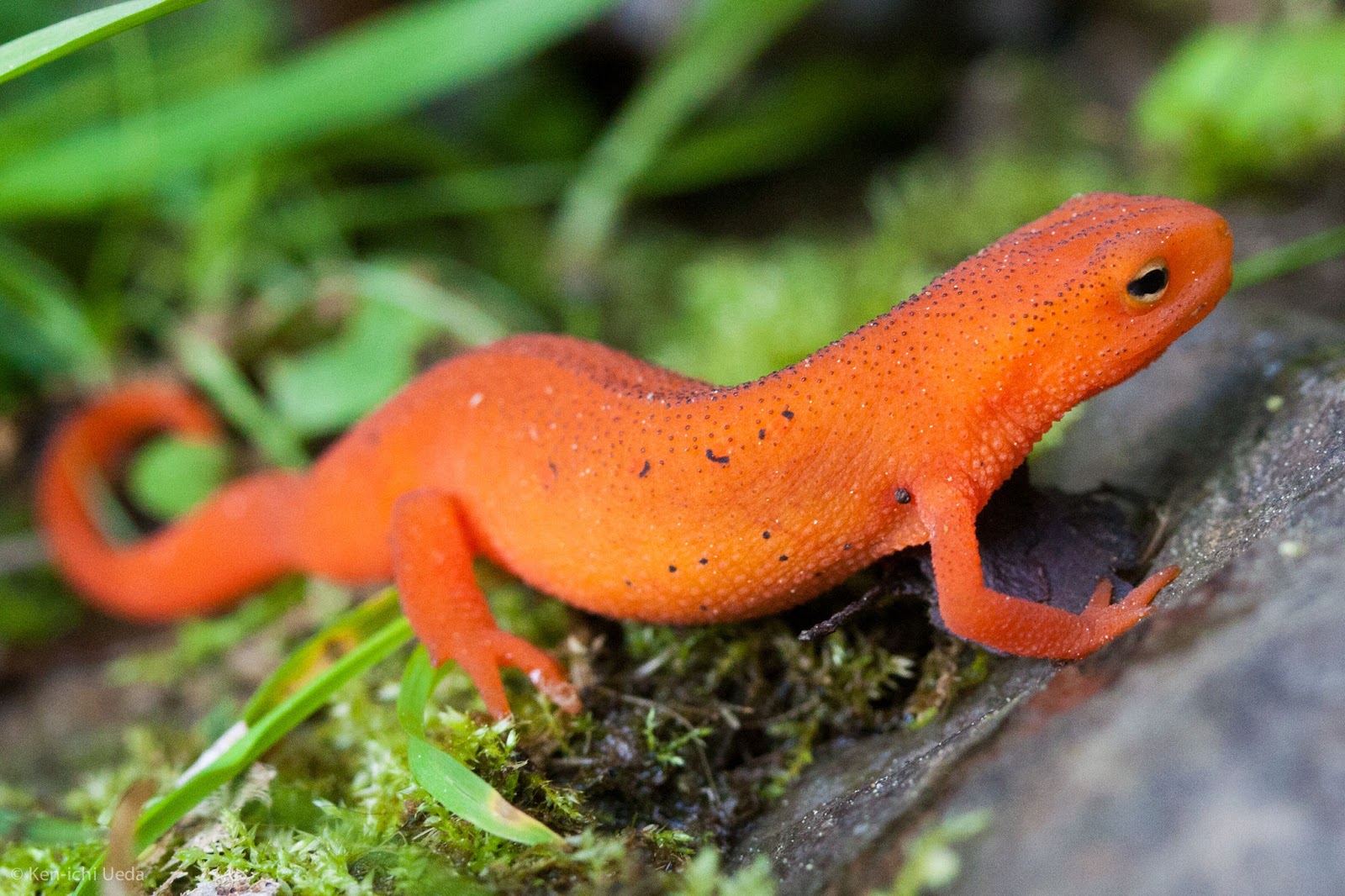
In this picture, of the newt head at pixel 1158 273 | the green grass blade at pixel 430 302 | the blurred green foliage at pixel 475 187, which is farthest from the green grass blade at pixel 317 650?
the newt head at pixel 1158 273

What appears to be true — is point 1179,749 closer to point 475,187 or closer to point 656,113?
point 656,113

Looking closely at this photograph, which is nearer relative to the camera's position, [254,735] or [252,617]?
[254,735]

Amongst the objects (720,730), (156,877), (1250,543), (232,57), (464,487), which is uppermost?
(232,57)

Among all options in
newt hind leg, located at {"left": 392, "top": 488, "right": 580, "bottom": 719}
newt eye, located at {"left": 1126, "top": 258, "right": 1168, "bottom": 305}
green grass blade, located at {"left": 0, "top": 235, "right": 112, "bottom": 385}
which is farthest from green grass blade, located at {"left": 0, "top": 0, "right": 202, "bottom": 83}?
green grass blade, located at {"left": 0, "top": 235, "right": 112, "bottom": 385}

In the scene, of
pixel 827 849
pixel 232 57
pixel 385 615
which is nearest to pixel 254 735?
pixel 385 615

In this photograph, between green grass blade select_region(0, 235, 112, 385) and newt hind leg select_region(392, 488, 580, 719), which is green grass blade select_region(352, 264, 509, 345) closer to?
green grass blade select_region(0, 235, 112, 385)

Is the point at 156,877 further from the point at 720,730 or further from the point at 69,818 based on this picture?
the point at 720,730

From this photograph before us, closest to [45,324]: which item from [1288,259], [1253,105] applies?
[1288,259]
